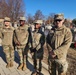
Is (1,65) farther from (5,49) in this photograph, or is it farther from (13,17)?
(13,17)

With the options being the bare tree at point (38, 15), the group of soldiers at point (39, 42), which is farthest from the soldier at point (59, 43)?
the bare tree at point (38, 15)

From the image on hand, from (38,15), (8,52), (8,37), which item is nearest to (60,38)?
(8,37)

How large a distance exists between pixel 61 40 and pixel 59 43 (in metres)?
0.10

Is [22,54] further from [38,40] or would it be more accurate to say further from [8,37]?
[38,40]

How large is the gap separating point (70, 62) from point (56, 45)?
4.50 meters

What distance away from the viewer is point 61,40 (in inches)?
185

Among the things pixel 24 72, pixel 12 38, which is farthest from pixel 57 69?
pixel 12 38

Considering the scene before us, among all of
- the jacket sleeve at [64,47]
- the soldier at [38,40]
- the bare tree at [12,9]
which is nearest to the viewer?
the jacket sleeve at [64,47]

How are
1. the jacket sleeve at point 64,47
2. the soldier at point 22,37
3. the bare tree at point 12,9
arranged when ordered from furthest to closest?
the bare tree at point 12,9 < the soldier at point 22,37 < the jacket sleeve at point 64,47

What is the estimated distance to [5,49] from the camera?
24.2 feet

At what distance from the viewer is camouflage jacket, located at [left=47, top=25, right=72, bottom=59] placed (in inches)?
182

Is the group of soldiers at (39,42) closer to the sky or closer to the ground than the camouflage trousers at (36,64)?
closer to the sky

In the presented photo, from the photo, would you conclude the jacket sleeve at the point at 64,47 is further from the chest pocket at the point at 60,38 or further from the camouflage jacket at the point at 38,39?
the camouflage jacket at the point at 38,39

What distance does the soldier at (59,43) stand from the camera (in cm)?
462
